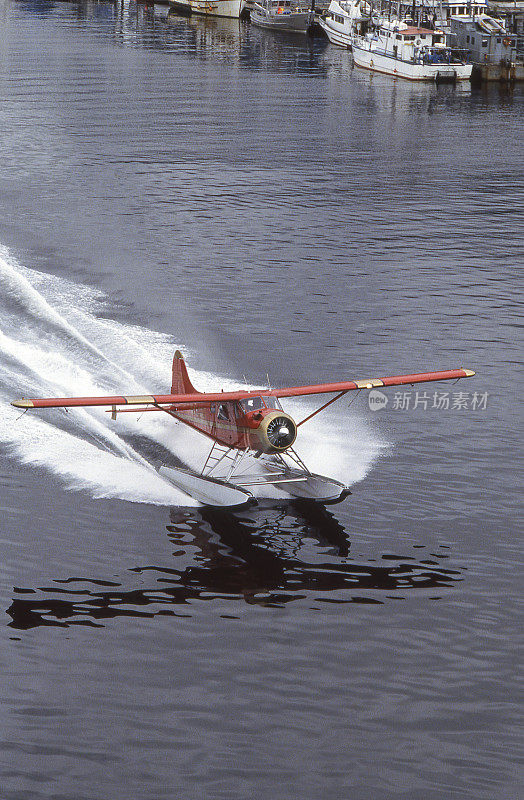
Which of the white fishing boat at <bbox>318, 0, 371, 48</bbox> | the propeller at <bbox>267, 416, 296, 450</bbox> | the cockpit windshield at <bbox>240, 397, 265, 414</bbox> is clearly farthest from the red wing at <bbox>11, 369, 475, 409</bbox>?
the white fishing boat at <bbox>318, 0, 371, 48</bbox>

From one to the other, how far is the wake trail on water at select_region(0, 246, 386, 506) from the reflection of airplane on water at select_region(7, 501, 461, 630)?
3.20 m

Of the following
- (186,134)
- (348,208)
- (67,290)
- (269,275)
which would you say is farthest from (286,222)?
(186,134)

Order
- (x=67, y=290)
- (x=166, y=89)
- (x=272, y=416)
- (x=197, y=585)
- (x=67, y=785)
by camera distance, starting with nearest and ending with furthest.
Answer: (x=67, y=785) < (x=197, y=585) < (x=272, y=416) < (x=67, y=290) < (x=166, y=89)

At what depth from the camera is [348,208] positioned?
280 feet

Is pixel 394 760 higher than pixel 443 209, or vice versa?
pixel 443 209

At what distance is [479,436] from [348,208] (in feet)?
139

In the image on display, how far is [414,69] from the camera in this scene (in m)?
148

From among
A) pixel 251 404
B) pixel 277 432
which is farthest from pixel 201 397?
pixel 277 432

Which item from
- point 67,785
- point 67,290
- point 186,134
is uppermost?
point 186,134

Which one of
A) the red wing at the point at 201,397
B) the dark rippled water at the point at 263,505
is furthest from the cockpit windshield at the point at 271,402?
the dark rippled water at the point at 263,505

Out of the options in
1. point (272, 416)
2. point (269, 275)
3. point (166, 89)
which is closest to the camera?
point (272, 416)

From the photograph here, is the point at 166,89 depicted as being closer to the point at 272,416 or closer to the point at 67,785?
the point at 272,416

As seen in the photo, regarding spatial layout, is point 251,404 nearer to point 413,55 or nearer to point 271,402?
point 271,402

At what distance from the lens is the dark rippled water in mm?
28109
